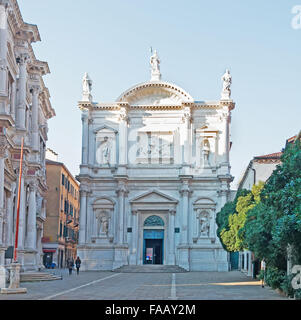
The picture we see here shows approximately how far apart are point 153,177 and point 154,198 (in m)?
1.97

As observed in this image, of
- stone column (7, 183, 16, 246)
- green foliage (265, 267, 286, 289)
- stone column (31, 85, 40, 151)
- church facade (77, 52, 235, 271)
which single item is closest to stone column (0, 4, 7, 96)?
stone column (7, 183, 16, 246)

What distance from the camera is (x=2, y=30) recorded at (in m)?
33.2

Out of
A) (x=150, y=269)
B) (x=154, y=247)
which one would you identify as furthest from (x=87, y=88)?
(x=150, y=269)

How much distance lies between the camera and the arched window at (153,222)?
191 feet

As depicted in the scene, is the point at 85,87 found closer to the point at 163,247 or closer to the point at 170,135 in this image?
the point at 170,135

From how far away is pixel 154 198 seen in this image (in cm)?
5822

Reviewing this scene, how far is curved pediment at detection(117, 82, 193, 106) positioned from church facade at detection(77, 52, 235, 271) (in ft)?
0.31

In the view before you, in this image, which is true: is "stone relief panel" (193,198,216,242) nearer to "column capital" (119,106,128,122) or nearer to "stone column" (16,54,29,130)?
"column capital" (119,106,128,122)

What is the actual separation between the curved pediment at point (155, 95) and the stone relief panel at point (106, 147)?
3.49 m

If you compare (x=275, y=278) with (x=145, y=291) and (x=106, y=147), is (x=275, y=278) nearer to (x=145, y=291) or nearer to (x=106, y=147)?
(x=145, y=291)

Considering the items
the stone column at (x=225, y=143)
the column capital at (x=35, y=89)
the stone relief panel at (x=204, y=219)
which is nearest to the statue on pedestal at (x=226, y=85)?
the stone column at (x=225, y=143)

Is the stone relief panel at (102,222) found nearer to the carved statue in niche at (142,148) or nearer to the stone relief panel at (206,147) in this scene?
the carved statue in niche at (142,148)

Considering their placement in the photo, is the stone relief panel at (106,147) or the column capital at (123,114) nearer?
the column capital at (123,114)
